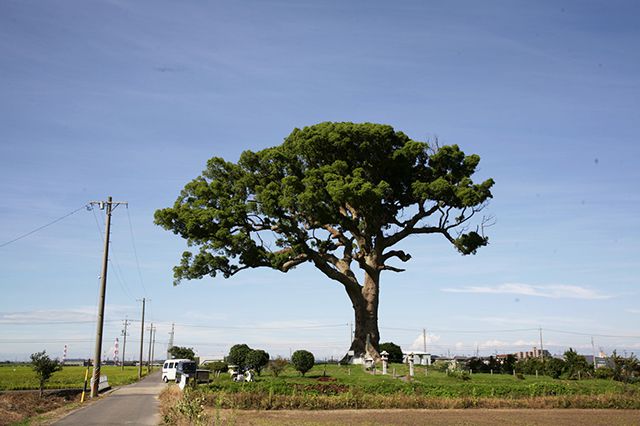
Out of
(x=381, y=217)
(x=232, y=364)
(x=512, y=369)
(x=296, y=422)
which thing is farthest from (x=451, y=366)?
(x=296, y=422)

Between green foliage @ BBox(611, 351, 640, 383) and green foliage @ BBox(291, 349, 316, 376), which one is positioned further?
green foliage @ BBox(611, 351, 640, 383)

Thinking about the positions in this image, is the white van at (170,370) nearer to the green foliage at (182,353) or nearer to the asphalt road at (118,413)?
the asphalt road at (118,413)

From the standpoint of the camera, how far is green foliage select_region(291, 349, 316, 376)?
141 ft

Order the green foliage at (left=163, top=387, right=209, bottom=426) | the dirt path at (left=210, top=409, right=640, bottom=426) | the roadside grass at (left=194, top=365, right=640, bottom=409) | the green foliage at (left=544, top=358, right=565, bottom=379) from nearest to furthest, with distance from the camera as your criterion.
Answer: the green foliage at (left=163, top=387, right=209, bottom=426)
the dirt path at (left=210, top=409, right=640, bottom=426)
the roadside grass at (left=194, top=365, right=640, bottom=409)
the green foliage at (left=544, top=358, right=565, bottom=379)

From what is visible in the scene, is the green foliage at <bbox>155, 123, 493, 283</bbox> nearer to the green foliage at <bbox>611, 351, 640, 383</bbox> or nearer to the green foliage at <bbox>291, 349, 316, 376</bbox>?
the green foliage at <bbox>291, 349, 316, 376</bbox>

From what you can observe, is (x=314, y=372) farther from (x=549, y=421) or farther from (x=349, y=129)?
(x=549, y=421)

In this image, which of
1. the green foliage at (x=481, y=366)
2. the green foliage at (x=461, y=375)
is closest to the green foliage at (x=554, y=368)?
the green foliage at (x=481, y=366)

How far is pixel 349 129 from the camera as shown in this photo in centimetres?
4722

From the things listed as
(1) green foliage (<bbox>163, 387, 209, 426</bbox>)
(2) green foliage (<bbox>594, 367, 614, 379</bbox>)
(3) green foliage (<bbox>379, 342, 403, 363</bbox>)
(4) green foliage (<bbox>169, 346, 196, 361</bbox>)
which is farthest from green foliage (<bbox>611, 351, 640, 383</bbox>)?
(4) green foliage (<bbox>169, 346, 196, 361</bbox>)

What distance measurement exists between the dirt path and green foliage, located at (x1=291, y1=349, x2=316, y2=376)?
14.7 metres

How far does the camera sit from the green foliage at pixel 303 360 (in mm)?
43031

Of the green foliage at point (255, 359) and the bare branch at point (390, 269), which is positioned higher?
the bare branch at point (390, 269)

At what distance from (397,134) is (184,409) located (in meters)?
34.5

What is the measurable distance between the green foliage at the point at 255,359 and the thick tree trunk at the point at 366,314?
732 cm
